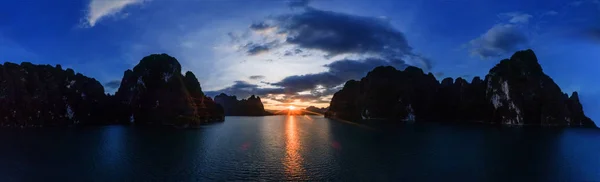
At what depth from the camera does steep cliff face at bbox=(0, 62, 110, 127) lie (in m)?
132

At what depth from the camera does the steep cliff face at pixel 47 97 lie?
131875 mm

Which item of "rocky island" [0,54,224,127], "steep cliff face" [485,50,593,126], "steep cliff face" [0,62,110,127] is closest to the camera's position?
"steep cliff face" [0,62,110,127]

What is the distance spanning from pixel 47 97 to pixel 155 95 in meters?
45.0

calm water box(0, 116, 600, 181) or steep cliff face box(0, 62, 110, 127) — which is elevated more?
steep cliff face box(0, 62, 110, 127)

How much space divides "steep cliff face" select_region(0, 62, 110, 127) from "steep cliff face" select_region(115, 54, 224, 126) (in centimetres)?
1265

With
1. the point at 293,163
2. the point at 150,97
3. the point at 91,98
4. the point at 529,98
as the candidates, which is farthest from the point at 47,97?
the point at 529,98

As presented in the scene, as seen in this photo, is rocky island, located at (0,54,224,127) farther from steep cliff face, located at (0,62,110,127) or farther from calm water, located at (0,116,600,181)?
calm water, located at (0,116,600,181)

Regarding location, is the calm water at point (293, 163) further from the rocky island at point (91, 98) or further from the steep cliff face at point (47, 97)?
the steep cliff face at point (47, 97)

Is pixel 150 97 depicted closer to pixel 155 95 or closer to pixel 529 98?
pixel 155 95

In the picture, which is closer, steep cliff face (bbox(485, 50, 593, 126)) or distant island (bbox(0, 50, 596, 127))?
distant island (bbox(0, 50, 596, 127))

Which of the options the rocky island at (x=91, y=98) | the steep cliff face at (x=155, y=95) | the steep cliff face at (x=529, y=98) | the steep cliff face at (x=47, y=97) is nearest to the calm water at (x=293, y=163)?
the rocky island at (x=91, y=98)

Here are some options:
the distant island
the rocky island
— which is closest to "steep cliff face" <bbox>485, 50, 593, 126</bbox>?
the distant island

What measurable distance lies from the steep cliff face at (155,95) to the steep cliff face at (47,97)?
1265 cm

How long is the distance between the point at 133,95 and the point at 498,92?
646 ft
